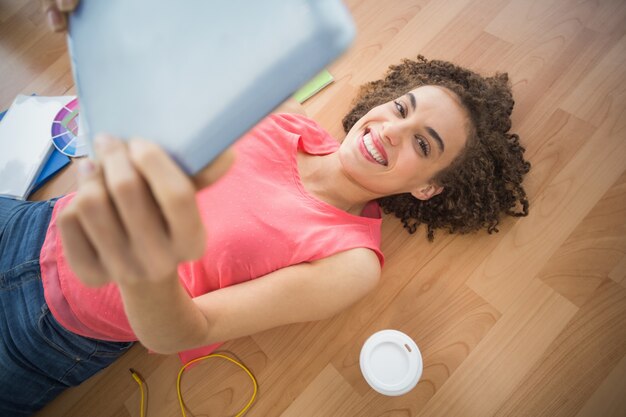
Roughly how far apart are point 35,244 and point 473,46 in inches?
50.5

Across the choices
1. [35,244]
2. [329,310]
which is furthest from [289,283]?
[35,244]

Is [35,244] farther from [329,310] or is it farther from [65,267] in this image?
[329,310]

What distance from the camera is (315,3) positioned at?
0.30 metres

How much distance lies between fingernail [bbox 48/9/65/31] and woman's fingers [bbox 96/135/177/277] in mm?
248

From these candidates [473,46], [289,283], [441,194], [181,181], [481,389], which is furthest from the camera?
[473,46]

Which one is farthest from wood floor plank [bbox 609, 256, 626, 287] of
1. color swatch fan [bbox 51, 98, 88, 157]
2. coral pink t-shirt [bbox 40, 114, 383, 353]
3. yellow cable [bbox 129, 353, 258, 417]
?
color swatch fan [bbox 51, 98, 88, 157]

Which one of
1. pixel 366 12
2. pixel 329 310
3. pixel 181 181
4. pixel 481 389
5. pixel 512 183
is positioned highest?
pixel 181 181

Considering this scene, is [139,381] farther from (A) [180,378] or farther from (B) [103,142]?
(B) [103,142]

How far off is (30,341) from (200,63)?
27.6 inches

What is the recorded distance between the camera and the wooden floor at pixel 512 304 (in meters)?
0.88

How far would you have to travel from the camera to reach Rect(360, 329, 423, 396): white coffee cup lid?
83 centimetres

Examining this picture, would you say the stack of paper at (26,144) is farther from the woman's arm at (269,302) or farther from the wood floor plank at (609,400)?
the wood floor plank at (609,400)

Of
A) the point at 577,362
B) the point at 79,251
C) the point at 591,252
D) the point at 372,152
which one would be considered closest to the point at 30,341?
the point at 79,251

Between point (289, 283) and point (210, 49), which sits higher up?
point (210, 49)
